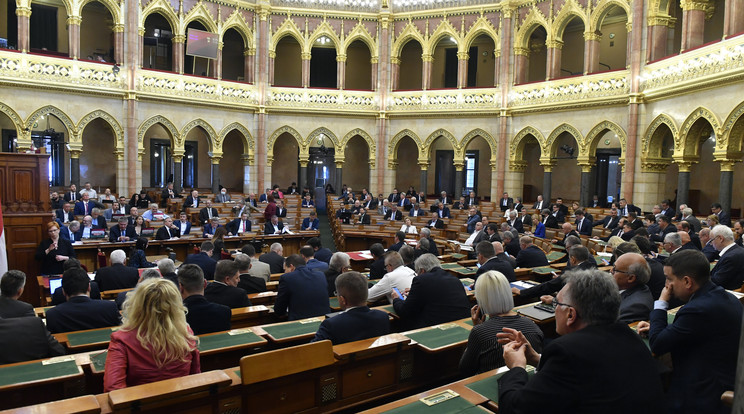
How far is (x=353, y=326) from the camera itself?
433cm

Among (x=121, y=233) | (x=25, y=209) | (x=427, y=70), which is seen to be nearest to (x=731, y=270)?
(x=25, y=209)

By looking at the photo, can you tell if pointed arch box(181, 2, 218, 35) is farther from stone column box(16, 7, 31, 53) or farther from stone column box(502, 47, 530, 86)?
stone column box(502, 47, 530, 86)

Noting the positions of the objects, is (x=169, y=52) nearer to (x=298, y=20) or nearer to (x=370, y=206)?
(x=298, y=20)

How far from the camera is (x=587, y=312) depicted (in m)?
2.47

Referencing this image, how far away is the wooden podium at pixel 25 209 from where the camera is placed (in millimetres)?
8867

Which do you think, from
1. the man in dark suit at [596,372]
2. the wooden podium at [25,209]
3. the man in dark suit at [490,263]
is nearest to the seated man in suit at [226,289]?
the man in dark suit at [490,263]

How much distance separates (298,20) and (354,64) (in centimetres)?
444

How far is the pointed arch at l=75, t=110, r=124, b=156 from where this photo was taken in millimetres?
18266

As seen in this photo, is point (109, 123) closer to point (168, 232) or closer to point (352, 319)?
point (168, 232)

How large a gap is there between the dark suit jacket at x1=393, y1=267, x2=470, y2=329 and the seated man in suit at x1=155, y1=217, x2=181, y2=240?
937 cm

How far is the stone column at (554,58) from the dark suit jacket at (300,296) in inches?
655

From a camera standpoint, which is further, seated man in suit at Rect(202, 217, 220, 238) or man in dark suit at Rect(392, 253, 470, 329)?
seated man in suit at Rect(202, 217, 220, 238)

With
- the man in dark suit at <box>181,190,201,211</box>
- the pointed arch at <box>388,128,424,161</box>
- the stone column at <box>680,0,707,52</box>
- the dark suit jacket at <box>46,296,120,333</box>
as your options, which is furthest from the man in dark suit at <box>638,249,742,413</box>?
the pointed arch at <box>388,128,424,161</box>

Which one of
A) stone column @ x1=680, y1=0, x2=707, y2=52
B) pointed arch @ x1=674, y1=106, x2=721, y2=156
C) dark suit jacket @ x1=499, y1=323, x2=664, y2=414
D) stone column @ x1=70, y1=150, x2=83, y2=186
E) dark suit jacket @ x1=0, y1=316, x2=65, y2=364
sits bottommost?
dark suit jacket @ x1=0, y1=316, x2=65, y2=364
